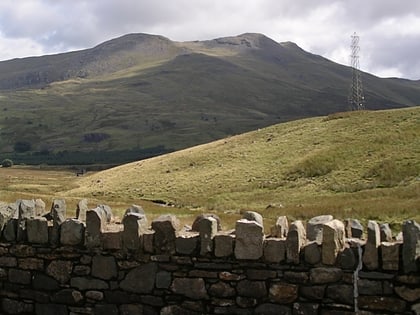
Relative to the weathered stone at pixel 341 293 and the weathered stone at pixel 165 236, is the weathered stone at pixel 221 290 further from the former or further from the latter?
the weathered stone at pixel 341 293

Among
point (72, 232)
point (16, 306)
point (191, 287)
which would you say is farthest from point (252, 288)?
point (16, 306)

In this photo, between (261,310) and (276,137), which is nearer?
(261,310)

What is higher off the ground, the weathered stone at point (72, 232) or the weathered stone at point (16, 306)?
the weathered stone at point (72, 232)

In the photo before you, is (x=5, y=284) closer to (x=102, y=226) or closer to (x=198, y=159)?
(x=102, y=226)

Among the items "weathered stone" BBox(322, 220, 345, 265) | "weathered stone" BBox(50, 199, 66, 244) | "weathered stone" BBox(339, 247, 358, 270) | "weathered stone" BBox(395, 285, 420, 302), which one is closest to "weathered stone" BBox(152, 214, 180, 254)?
"weathered stone" BBox(50, 199, 66, 244)

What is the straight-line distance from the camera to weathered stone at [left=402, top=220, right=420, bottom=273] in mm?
7742

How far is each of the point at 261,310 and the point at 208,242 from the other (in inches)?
51.1

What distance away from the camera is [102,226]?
Answer: 946 centimetres

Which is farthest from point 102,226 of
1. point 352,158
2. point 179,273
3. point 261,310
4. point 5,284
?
point 352,158

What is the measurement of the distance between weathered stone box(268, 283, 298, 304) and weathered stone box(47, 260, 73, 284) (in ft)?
11.4

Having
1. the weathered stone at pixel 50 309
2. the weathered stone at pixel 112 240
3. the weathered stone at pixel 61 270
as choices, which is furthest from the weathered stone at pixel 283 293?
the weathered stone at pixel 50 309

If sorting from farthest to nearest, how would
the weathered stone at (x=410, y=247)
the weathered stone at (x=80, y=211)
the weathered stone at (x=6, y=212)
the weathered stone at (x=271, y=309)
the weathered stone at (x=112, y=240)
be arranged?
1. the weathered stone at (x=80, y=211)
2. the weathered stone at (x=6, y=212)
3. the weathered stone at (x=112, y=240)
4. the weathered stone at (x=271, y=309)
5. the weathered stone at (x=410, y=247)

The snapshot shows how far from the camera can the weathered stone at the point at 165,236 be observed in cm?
898

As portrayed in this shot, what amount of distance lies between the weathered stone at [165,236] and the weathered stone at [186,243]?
0.30 feet
